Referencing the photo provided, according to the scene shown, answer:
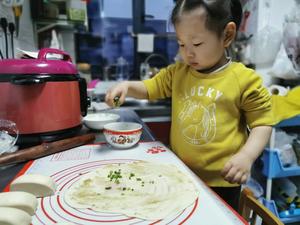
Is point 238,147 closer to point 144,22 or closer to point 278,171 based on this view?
point 278,171

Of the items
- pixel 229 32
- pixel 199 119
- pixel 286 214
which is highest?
pixel 229 32

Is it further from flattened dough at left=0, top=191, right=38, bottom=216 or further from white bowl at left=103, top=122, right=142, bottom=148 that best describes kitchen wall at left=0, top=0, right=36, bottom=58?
flattened dough at left=0, top=191, right=38, bottom=216

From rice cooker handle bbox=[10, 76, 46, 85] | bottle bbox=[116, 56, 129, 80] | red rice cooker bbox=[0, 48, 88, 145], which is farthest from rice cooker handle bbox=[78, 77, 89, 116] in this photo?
bottle bbox=[116, 56, 129, 80]

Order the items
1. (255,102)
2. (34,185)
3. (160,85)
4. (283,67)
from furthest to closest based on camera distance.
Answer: (283,67)
(160,85)
(255,102)
(34,185)

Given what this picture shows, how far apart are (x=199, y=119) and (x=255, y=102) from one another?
16 cm

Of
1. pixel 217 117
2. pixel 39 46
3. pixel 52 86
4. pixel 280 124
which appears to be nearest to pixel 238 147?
pixel 217 117

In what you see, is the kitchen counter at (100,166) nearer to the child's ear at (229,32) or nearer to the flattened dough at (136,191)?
the flattened dough at (136,191)

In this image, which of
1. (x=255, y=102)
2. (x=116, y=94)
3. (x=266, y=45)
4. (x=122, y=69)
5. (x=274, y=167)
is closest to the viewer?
(x=255, y=102)

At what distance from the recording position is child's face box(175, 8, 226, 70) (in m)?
0.72

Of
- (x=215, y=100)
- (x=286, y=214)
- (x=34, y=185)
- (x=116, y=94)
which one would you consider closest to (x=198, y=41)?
(x=215, y=100)

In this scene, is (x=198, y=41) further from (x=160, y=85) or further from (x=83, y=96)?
(x=83, y=96)

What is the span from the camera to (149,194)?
51cm

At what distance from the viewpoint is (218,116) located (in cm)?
77

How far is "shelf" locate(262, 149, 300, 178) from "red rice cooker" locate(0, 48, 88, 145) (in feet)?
3.53
